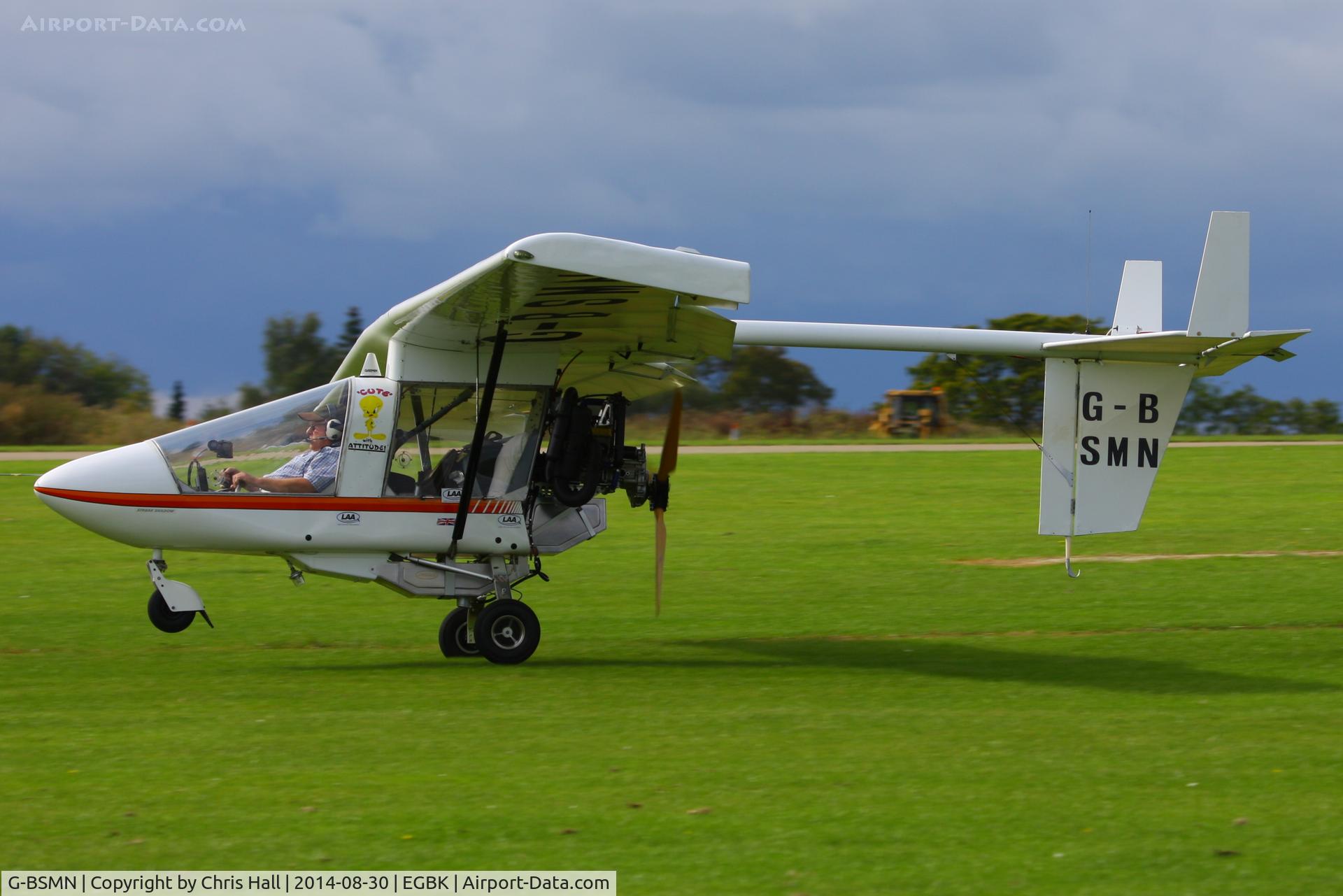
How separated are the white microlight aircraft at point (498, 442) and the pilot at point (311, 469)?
1cm

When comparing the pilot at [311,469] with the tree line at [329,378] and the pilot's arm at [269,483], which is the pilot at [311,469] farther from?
the tree line at [329,378]

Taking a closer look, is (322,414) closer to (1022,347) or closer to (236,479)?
(236,479)

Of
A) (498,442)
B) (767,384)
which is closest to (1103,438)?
(498,442)

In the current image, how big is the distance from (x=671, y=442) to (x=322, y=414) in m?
3.30

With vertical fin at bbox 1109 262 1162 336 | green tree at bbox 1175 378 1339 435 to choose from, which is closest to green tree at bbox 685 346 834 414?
green tree at bbox 1175 378 1339 435

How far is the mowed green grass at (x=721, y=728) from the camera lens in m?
5.91

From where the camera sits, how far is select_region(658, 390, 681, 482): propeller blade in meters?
12.1

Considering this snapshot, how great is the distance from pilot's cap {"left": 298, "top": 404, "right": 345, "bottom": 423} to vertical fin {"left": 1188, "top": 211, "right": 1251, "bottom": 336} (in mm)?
7432

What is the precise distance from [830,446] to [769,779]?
3095cm

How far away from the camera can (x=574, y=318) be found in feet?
34.6

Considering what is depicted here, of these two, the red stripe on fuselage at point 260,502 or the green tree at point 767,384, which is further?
the green tree at point 767,384

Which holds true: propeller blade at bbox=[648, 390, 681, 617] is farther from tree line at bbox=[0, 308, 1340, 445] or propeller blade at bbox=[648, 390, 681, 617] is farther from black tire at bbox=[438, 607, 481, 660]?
tree line at bbox=[0, 308, 1340, 445]

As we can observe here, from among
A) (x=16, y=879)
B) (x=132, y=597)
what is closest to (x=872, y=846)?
(x=16, y=879)

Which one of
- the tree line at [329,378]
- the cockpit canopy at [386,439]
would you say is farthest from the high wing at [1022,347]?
the tree line at [329,378]
